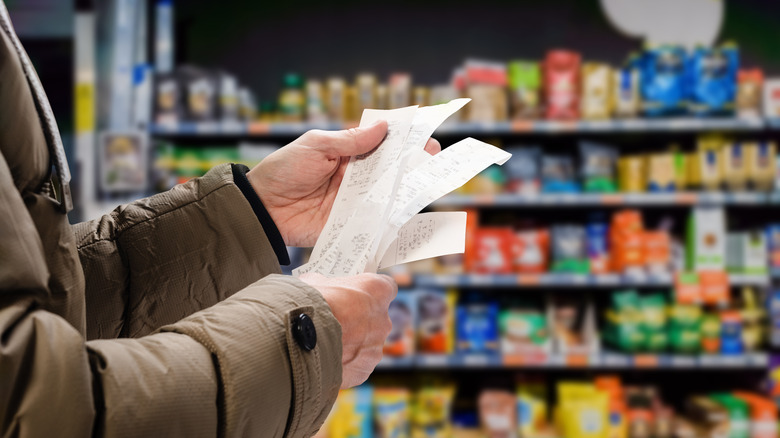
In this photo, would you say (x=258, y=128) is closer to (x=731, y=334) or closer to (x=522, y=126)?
(x=522, y=126)

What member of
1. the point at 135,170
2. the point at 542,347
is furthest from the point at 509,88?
the point at 135,170

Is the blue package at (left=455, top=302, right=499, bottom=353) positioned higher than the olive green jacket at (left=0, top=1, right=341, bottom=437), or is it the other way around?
the olive green jacket at (left=0, top=1, right=341, bottom=437)

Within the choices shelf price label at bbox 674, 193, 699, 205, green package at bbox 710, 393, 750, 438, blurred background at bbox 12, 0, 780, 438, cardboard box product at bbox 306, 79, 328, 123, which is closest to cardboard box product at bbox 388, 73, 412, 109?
blurred background at bbox 12, 0, 780, 438

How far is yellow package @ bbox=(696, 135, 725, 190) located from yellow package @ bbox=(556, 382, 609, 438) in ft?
3.53

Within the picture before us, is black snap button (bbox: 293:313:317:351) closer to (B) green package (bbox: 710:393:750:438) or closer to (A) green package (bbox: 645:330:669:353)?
(A) green package (bbox: 645:330:669:353)

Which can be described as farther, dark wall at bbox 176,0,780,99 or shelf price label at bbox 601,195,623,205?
dark wall at bbox 176,0,780,99

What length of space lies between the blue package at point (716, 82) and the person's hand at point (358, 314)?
2457 mm

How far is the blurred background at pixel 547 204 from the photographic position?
9.01 ft

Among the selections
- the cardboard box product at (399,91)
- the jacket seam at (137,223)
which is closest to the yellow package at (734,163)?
the cardboard box product at (399,91)

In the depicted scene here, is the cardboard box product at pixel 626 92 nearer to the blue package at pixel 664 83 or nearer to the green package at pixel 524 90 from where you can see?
the blue package at pixel 664 83

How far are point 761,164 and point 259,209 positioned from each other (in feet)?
8.40

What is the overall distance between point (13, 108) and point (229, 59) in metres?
3.00

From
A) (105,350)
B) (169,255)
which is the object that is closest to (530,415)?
(169,255)

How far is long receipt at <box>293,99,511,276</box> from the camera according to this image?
0.90 m
